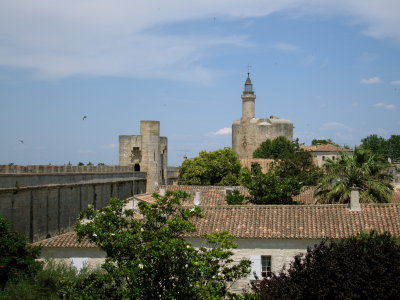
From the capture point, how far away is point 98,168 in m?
47.3

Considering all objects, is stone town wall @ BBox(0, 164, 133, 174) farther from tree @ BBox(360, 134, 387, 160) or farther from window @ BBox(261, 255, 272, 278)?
tree @ BBox(360, 134, 387, 160)

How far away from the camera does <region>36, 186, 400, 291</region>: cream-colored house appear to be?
891 inches

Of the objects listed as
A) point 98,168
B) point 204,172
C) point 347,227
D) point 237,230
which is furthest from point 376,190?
point 204,172

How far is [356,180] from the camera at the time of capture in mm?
29438

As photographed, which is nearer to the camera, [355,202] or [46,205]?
[355,202]

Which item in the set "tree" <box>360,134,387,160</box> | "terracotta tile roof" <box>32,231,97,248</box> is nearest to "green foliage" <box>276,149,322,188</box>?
"terracotta tile roof" <box>32,231,97,248</box>

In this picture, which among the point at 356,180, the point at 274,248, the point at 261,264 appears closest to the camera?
the point at 261,264

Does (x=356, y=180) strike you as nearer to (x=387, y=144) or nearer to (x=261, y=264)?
(x=261, y=264)

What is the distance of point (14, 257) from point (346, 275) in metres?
9.70

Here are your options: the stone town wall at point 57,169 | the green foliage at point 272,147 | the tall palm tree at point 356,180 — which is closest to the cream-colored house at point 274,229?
the tall palm tree at point 356,180

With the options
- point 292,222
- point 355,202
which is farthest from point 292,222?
point 355,202

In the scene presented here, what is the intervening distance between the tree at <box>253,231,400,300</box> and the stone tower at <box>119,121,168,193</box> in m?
46.8

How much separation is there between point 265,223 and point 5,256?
30.7 ft

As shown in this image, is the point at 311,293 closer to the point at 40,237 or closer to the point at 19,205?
the point at 19,205
